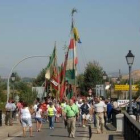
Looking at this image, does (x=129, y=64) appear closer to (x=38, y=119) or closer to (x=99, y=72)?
(x=38, y=119)

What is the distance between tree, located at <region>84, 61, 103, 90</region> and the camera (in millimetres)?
83688

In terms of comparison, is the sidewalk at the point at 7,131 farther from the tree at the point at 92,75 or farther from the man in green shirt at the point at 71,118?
the tree at the point at 92,75

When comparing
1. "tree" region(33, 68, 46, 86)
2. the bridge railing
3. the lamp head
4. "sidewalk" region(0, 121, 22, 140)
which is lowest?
"sidewalk" region(0, 121, 22, 140)

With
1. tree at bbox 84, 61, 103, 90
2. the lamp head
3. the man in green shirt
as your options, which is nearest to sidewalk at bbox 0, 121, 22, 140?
the man in green shirt

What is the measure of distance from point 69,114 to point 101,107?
194 centimetres

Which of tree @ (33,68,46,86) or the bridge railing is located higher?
tree @ (33,68,46,86)

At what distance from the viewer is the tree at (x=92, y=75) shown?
83.7 m

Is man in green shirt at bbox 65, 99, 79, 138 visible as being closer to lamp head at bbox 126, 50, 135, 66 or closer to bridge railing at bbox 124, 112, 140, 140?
lamp head at bbox 126, 50, 135, 66

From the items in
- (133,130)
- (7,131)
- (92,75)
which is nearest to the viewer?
(133,130)

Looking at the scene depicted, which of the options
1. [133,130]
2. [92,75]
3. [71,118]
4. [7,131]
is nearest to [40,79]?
[92,75]

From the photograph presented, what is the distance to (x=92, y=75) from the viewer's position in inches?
3305

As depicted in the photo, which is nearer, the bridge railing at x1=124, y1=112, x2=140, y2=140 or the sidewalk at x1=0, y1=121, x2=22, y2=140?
the bridge railing at x1=124, y1=112, x2=140, y2=140

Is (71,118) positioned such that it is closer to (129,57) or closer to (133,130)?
(129,57)

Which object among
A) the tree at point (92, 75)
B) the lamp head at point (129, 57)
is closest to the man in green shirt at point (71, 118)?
the lamp head at point (129, 57)
